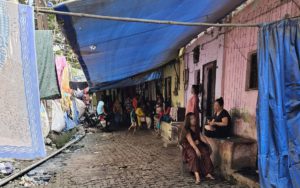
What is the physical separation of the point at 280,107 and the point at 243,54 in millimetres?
2823

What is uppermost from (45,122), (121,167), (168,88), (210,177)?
(168,88)

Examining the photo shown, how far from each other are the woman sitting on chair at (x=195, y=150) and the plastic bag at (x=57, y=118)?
723 centimetres

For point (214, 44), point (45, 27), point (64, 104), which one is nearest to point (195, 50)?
point (214, 44)

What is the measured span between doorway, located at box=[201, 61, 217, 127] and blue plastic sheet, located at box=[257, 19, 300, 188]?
175 inches

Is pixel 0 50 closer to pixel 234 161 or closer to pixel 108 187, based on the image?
pixel 108 187

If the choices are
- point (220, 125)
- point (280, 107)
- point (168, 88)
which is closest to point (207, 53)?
point (220, 125)

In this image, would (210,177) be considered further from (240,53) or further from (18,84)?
(18,84)

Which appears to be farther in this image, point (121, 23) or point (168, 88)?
point (168, 88)

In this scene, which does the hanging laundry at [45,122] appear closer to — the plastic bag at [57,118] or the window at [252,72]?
the plastic bag at [57,118]

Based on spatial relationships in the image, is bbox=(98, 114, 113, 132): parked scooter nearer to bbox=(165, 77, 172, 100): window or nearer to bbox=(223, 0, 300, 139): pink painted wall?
bbox=(165, 77, 172, 100): window

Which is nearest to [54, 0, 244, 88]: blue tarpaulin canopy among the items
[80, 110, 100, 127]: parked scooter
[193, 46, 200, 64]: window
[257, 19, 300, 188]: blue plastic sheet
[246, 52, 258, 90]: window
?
[246, 52, 258, 90]: window

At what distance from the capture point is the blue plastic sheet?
11.6 feet

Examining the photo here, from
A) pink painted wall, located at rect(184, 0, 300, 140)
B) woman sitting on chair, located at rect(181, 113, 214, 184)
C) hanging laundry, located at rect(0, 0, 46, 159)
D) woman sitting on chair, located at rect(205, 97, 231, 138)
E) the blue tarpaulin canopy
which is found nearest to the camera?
hanging laundry, located at rect(0, 0, 46, 159)

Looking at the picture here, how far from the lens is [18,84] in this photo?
114 inches
